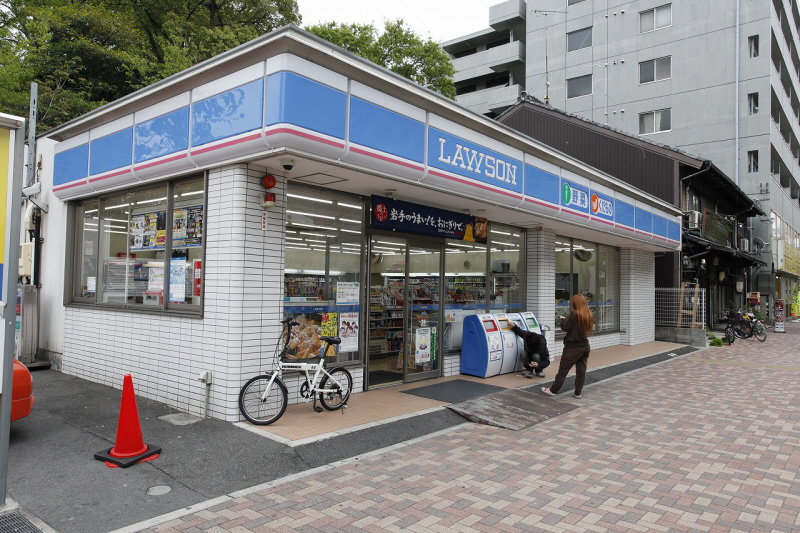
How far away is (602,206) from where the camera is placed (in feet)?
37.6

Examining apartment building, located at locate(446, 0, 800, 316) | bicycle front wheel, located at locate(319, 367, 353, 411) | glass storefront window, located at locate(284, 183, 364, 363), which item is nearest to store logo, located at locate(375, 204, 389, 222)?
glass storefront window, located at locate(284, 183, 364, 363)

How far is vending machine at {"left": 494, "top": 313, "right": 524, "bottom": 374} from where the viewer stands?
9289 millimetres

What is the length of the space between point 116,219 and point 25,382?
336 centimetres

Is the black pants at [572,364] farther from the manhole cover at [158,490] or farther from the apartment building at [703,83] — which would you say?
the apartment building at [703,83]

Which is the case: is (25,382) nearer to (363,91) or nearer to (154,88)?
(154,88)

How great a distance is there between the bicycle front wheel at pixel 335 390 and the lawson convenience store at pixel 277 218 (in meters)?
0.49

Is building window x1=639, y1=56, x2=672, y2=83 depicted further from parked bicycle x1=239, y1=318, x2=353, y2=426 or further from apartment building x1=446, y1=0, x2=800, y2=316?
parked bicycle x1=239, y1=318, x2=353, y2=426

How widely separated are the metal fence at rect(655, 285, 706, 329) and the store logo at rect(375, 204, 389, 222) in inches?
497

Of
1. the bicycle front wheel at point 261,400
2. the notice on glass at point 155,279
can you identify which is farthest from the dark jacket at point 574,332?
the notice on glass at point 155,279

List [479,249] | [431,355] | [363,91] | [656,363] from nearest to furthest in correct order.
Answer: [363,91]
[431,355]
[479,249]
[656,363]

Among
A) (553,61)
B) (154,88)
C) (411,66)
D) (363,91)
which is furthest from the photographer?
(553,61)

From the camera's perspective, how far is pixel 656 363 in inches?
482

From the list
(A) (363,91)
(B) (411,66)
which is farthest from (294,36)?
(B) (411,66)

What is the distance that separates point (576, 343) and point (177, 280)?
19.7 feet
